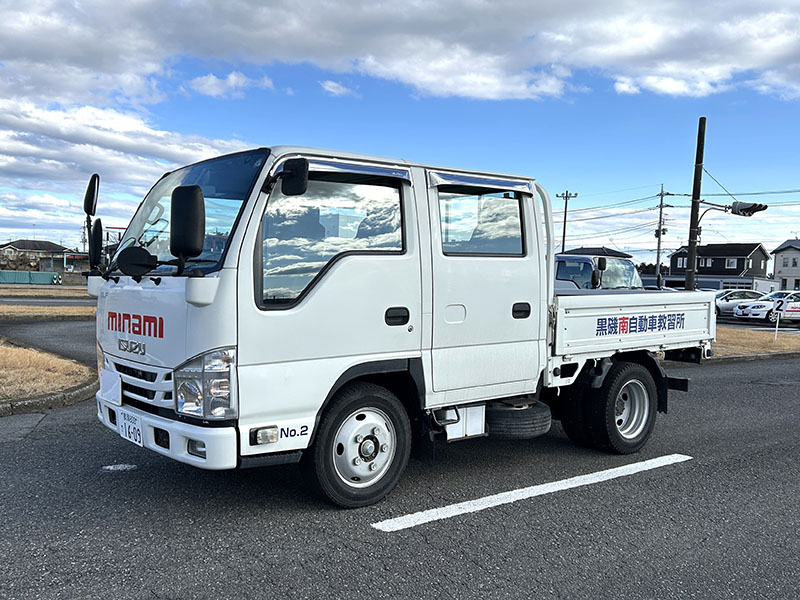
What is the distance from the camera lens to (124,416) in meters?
4.31

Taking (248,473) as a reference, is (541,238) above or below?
above

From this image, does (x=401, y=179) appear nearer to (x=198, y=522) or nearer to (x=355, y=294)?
(x=355, y=294)

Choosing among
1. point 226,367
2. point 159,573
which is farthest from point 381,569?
point 226,367

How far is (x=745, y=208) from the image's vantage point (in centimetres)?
2189

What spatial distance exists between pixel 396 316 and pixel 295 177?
1106mm

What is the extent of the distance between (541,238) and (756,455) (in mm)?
2987

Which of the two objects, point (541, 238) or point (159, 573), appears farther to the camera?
point (541, 238)

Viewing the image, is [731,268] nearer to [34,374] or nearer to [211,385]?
[34,374]

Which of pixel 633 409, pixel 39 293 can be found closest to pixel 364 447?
pixel 633 409

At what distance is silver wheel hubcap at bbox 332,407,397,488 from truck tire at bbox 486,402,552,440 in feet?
3.04

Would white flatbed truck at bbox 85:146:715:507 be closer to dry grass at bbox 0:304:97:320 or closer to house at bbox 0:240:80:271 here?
dry grass at bbox 0:304:97:320

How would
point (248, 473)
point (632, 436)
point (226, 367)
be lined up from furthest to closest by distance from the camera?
point (632, 436)
point (248, 473)
point (226, 367)

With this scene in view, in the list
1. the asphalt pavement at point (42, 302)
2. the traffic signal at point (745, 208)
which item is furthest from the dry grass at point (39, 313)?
the traffic signal at point (745, 208)

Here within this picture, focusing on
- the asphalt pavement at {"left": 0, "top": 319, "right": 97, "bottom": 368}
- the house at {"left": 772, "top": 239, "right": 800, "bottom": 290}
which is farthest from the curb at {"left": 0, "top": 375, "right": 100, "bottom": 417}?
the house at {"left": 772, "top": 239, "right": 800, "bottom": 290}
